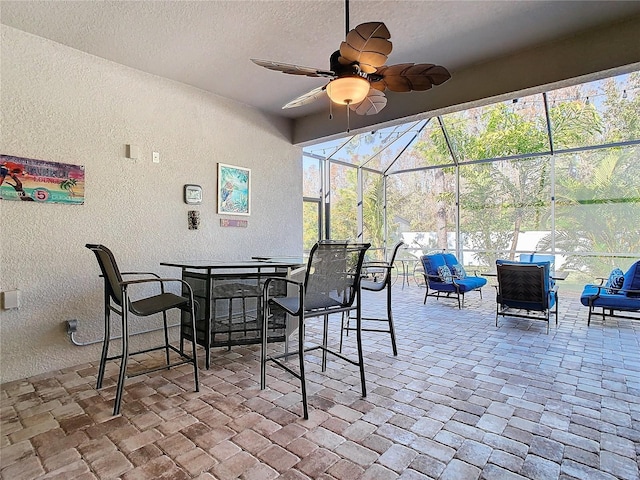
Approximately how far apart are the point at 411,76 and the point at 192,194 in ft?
8.81

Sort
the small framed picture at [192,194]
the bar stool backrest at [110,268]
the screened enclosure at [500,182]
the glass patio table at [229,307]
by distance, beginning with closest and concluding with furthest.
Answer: the bar stool backrest at [110,268] < the glass patio table at [229,307] < the small framed picture at [192,194] < the screened enclosure at [500,182]

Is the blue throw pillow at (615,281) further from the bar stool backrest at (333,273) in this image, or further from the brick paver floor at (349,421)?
the bar stool backrest at (333,273)

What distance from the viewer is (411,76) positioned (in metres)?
2.42

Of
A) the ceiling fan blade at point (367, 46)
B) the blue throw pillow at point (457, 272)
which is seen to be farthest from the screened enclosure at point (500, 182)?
the ceiling fan blade at point (367, 46)

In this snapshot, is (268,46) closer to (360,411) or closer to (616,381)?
(360,411)

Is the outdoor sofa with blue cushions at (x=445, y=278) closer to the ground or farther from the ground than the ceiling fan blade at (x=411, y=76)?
closer to the ground

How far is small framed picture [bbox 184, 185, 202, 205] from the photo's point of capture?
398 cm

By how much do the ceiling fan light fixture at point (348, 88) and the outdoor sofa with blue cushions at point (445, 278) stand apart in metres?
4.19

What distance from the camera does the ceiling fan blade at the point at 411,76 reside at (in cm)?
234

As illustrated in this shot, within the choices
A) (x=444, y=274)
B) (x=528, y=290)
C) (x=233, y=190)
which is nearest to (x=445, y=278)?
(x=444, y=274)

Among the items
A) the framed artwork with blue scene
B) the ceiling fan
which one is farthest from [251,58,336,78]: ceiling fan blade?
the framed artwork with blue scene

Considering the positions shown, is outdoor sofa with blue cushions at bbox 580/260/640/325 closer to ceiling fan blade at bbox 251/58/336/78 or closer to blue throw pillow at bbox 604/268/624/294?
blue throw pillow at bbox 604/268/624/294

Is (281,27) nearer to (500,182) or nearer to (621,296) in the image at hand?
(621,296)

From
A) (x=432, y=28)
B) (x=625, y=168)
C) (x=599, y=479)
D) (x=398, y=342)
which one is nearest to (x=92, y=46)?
(x=432, y=28)
